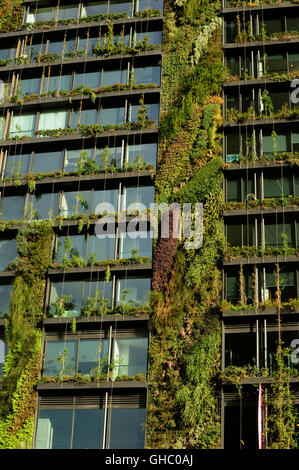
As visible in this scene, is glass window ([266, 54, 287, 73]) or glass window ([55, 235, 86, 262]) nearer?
glass window ([55, 235, 86, 262])

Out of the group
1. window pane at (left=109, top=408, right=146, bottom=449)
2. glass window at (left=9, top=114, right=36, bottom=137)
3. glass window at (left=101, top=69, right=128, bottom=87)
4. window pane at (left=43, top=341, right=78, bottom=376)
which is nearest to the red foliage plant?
window pane at (left=43, top=341, right=78, bottom=376)

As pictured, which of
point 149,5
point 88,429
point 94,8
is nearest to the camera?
point 88,429

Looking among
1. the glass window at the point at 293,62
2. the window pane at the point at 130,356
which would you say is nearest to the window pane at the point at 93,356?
the window pane at the point at 130,356

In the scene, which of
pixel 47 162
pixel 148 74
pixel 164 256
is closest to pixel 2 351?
pixel 164 256

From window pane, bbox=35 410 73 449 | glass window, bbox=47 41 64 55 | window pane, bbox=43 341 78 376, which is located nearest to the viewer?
window pane, bbox=35 410 73 449

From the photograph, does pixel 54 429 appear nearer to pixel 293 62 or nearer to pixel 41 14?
pixel 293 62

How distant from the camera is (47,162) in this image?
142ft

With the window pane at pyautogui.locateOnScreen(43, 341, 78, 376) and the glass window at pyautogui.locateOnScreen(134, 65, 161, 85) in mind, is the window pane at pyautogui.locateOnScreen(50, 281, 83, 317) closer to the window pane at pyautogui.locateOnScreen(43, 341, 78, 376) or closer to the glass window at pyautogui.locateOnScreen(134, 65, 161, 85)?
the window pane at pyautogui.locateOnScreen(43, 341, 78, 376)

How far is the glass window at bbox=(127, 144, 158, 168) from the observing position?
41.8 meters

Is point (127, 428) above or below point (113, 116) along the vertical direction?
below

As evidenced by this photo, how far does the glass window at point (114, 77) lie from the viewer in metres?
44.3

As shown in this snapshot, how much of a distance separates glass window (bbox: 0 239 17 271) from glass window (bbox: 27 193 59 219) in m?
1.71

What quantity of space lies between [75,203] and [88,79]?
7.64 m

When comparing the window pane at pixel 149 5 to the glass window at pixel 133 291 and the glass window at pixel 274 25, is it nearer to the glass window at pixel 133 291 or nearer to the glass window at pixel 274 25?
the glass window at pixel 274 25
